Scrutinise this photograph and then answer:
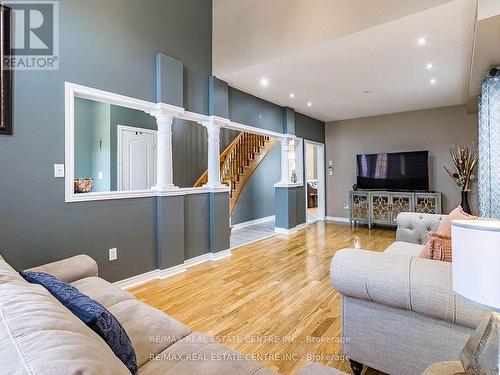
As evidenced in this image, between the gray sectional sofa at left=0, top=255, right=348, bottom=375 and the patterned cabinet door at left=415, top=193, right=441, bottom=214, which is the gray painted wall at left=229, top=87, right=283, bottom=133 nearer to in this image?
the patterned cabinet door at left=415, top=193, right=441, bottom=214

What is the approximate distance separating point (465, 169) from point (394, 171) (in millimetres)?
1278

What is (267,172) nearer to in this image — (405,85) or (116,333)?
(405,85)

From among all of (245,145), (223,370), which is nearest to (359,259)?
(223,370)

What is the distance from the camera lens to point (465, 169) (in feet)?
17.1

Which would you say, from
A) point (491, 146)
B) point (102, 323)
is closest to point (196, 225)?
point (102, 323)

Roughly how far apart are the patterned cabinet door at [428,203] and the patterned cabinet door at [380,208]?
55 cm

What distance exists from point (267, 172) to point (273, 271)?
427 centimetres

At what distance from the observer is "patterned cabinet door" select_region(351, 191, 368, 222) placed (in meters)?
6.39

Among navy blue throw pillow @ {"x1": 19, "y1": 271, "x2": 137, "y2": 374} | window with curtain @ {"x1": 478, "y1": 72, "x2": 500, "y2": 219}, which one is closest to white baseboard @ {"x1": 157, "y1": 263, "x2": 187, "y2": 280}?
navy blue throw pillow @ {"x1": 19, "y1": 271, "x2": 137, "y2": 374}

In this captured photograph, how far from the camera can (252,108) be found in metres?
5.04

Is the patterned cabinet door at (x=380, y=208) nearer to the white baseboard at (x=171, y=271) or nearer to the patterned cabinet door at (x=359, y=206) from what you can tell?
the patterned cabinet door at (x=359, y=206)

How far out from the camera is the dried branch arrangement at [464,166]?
5.17 metres

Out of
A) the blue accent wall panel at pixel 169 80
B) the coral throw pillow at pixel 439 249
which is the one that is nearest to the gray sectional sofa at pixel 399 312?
the coral throw pillow at pixel 439 249

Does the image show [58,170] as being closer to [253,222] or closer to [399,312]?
[399,312]
